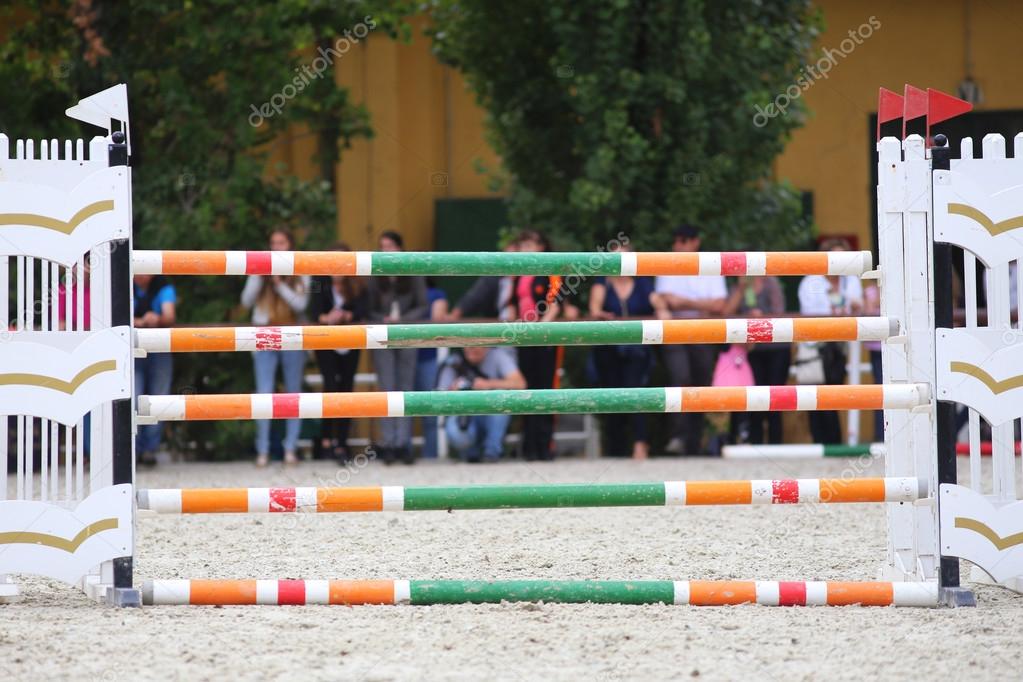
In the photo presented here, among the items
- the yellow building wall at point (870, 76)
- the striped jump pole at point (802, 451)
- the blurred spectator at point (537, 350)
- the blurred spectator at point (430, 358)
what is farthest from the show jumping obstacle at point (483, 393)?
the yellow building wall at point (870, 76)

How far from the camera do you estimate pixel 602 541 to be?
5.68 m

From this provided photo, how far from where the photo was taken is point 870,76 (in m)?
14.2

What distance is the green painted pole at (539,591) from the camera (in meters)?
4.02

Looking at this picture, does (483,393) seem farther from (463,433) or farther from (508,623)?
(463,433)

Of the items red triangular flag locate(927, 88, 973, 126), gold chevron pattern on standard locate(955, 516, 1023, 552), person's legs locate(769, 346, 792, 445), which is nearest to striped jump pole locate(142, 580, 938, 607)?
gold chevron pattern on standard locate(955, 516, 1023, 552)

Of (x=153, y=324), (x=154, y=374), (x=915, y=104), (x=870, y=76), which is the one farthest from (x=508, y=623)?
(x=870, y=76)

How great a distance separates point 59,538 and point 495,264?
1639mm

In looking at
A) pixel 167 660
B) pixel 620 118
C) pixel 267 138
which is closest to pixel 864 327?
pixel 167 660

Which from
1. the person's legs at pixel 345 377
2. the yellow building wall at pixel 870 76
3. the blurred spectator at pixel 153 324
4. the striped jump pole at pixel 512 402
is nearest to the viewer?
the striped jump pole at pixel 512 402

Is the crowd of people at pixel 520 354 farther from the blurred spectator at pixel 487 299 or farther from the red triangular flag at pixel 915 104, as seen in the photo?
the red triangular flag at pixel 915 104

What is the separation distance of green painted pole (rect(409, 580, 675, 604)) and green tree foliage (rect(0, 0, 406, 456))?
22.6ft

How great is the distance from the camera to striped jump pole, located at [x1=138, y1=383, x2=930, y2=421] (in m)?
4.13

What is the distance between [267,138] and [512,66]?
2.24 meters

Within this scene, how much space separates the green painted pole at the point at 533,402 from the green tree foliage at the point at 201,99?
266 inches
